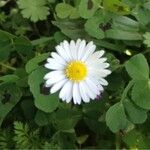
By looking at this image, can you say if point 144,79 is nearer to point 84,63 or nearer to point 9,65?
point 84,63

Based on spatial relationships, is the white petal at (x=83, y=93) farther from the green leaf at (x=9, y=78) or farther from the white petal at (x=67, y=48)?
the green leaf at (x=9, y=78)

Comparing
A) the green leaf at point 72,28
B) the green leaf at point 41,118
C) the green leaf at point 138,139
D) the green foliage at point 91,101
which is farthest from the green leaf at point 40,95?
the green leaf at point 138,139

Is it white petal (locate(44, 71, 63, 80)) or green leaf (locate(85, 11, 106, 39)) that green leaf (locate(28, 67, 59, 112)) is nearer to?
white petal (locate(44, 71, 63, 80))

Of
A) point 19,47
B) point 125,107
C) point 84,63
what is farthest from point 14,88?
point 125,107

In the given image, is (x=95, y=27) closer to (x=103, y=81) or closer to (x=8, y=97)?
(x=103, y=81)

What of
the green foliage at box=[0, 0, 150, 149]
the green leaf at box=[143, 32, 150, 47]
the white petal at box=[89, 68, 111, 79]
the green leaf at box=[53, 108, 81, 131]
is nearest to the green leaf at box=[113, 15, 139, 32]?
the green foliage at box=[0, 0, 150, 149]

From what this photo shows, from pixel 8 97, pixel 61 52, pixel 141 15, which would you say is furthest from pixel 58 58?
pixel 141 15
